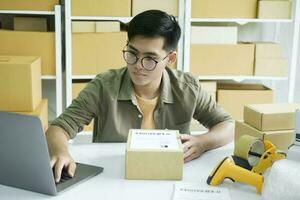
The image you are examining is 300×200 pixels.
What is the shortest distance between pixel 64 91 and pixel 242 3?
137cm

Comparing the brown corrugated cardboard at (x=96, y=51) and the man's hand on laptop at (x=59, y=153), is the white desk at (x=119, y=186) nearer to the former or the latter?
the man's hand on laptop at (x=59, y=153)

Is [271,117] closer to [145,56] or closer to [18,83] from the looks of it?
[145,56]

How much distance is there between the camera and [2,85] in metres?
2.46

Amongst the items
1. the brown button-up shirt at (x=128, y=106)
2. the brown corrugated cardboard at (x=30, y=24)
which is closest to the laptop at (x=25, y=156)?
the brown button-up shirt at (x=128, y=106)

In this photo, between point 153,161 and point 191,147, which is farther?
point 191,147

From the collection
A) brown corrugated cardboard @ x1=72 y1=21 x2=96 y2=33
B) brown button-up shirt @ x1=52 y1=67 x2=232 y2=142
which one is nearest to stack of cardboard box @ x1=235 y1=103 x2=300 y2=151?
brown button-up shirt @ x1=52 y1=67 x2=232 y2=142

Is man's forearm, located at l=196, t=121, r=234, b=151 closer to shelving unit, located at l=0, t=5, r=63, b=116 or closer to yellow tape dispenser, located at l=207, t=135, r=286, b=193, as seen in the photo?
yellow tape dispenser, located at l=207, t=135, r=286, b=193

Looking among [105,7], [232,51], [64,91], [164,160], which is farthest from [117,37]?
[164,160]

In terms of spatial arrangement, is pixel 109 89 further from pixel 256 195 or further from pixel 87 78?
pixel 87 78

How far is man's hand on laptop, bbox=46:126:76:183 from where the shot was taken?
1211 millimetres

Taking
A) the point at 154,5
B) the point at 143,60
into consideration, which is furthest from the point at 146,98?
the point at 154,5

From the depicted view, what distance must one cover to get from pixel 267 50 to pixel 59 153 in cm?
207

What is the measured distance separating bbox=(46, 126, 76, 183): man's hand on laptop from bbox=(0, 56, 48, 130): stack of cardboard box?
37.3 inches

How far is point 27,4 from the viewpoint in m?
2.72
